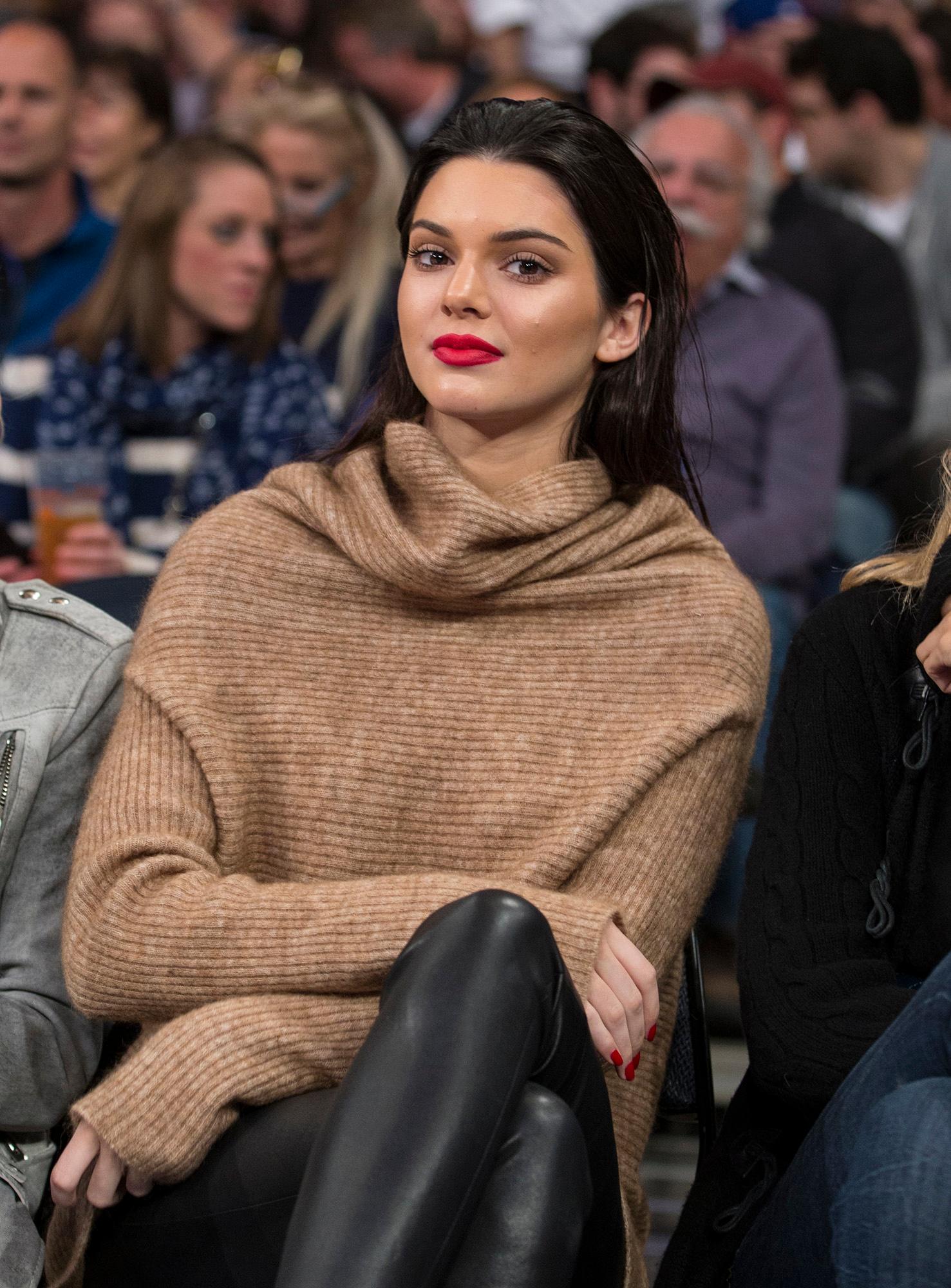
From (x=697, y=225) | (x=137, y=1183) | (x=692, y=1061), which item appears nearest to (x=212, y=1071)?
(x=137, y=1183)

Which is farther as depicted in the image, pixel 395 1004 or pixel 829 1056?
pixel 829 1056

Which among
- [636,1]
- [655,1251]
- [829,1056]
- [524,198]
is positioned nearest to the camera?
[829,1056]

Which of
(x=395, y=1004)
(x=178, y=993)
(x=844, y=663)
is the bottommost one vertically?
(x=178, y=993)

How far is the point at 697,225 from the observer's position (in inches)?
150

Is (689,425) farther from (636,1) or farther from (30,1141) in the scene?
(636,1)

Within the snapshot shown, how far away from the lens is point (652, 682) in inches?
80.9

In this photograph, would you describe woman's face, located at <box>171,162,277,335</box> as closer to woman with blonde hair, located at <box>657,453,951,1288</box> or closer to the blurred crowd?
the blurred crowd

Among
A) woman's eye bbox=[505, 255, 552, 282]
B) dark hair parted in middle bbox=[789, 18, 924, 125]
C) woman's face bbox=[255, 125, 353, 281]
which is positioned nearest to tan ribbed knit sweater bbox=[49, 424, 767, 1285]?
woman's eye bbox=[505, 255, 552, 282]

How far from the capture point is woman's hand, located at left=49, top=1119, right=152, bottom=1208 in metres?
1.75

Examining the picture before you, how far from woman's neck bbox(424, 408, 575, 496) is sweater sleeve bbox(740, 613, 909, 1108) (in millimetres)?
422

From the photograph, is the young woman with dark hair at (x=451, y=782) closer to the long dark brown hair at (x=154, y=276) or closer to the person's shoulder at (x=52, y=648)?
the person's shoulder at (x=52, y=648)

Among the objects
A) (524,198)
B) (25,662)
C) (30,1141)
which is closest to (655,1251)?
(30,1141)

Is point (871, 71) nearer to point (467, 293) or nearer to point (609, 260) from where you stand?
point (609, 260)

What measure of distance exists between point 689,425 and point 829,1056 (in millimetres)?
1975
